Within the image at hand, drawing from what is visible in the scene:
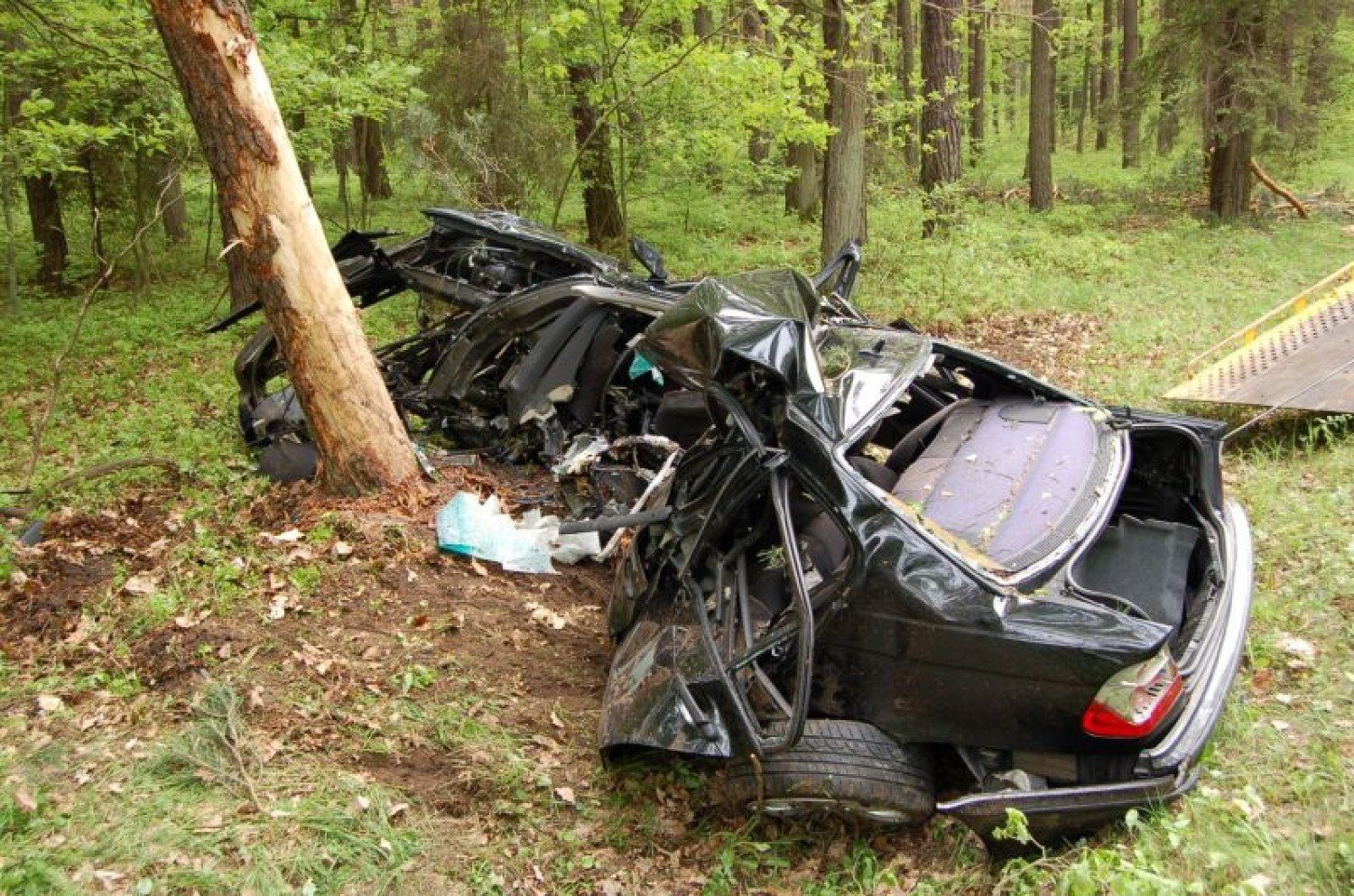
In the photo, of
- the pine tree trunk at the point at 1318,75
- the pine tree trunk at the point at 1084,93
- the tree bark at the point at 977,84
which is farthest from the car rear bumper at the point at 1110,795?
the pine tree trunk at the point at 1084,93

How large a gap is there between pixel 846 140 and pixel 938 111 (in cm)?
328

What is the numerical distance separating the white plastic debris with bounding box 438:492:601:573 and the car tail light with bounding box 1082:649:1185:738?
2.92 metres

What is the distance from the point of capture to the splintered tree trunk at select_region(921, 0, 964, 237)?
1335cm

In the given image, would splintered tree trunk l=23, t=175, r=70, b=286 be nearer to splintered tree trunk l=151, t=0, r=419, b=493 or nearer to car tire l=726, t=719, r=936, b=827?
splintered tree trunk l=151, t=0, r=419, b=493

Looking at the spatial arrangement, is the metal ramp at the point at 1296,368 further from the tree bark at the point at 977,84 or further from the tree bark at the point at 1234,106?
the tree bark at the point at 977,84

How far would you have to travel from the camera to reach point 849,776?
3162mm

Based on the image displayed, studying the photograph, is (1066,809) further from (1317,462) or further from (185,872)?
(1317,462)

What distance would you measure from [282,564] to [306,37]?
9373 millimetres

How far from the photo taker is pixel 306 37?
11.9 m

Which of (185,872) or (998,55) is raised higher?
(998,55)

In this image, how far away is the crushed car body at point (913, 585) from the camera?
2.98 metres

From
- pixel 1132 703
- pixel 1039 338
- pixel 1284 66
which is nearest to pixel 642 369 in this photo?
pixel 1132 703

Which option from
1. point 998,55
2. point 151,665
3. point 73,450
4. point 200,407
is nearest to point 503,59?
point 200,407

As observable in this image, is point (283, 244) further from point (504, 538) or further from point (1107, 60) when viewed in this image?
point (1107, 60)
